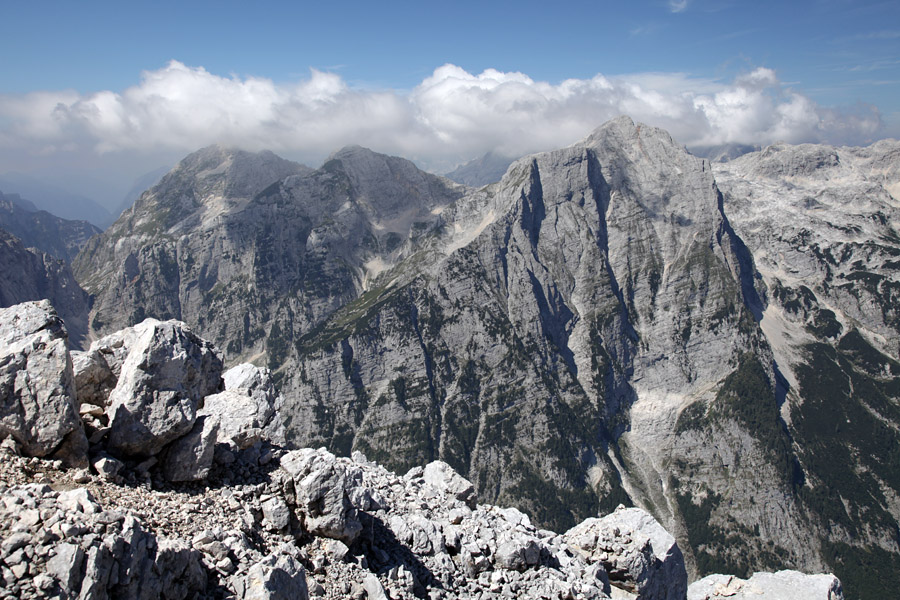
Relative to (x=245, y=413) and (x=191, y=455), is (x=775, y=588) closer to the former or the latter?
(x=245, y=413)

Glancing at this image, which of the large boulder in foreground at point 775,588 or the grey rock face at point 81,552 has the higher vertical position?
the grey rock face at point 81,552

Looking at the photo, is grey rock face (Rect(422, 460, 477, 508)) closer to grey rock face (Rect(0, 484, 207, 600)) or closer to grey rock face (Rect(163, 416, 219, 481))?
grey rock face (Rect(163, 416, 219, 481))

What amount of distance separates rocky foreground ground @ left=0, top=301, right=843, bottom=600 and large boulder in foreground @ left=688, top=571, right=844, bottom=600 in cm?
1653

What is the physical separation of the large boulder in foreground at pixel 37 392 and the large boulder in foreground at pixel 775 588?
4688cm

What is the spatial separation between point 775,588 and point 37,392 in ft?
167

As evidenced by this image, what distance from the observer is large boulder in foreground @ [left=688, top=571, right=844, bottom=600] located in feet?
129

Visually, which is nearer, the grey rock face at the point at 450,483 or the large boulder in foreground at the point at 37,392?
the large boulder in foreground at the point at 37,392

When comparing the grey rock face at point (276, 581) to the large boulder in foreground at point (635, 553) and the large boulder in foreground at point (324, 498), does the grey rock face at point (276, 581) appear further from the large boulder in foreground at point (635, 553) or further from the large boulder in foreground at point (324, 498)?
the large boulder in foreground at point (635, 553)

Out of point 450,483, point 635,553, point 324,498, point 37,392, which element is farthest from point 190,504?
point 635,553

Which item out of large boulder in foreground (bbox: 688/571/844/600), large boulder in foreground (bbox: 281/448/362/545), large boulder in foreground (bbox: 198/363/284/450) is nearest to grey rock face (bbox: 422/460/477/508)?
large boulder in foreground (bbox: 281/448/362/545)

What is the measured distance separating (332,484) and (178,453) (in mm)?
6791

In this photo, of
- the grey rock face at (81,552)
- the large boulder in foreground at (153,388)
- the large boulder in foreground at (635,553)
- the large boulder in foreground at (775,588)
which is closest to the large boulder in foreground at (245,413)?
Result: the large boulder in foreground at (153,388)

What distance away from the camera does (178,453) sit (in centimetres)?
2141

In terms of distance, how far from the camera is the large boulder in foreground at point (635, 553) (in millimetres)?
35594
